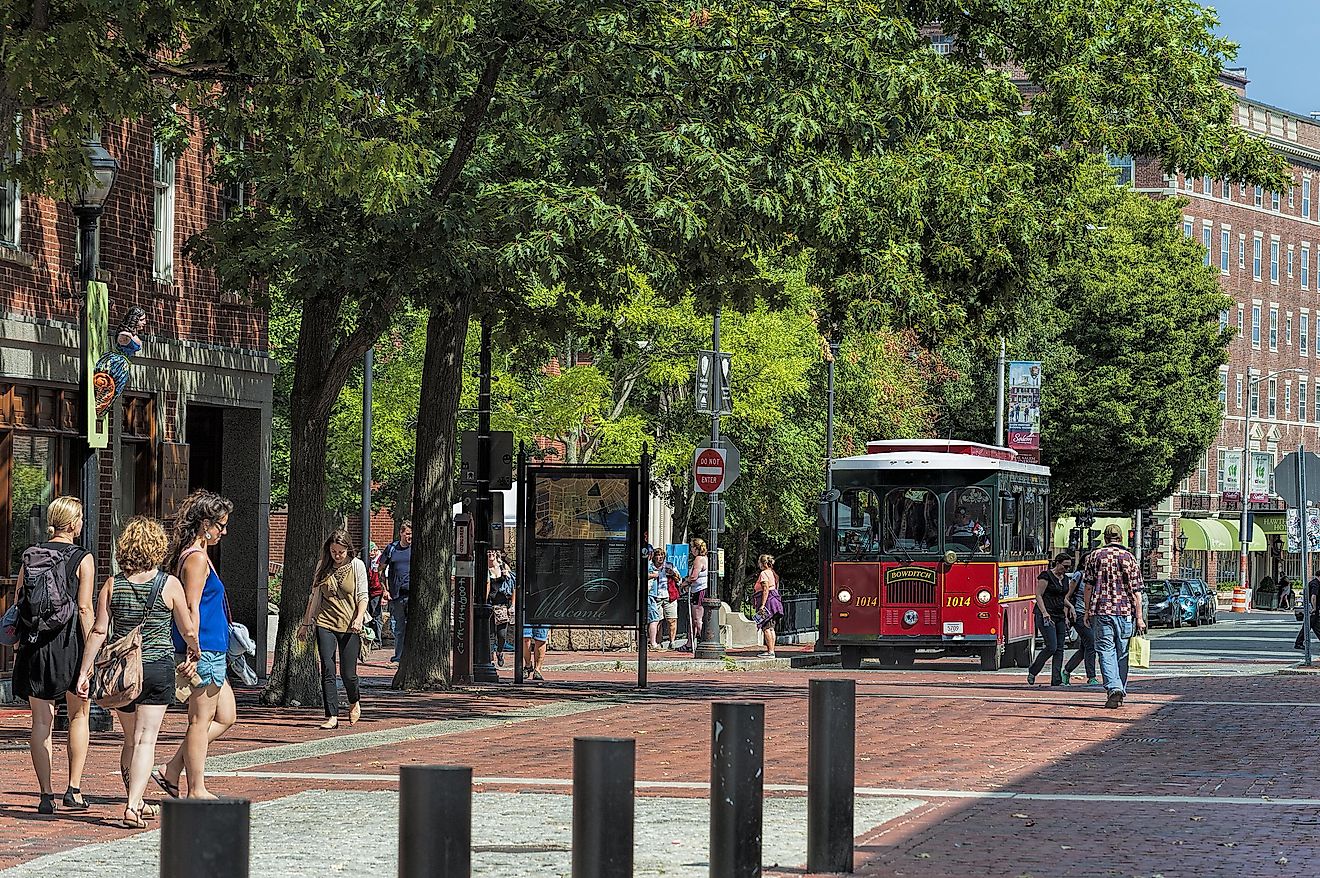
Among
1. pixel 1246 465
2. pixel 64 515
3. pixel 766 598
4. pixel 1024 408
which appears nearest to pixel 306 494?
pixel 64 515

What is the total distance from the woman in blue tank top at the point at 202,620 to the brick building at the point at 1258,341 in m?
91.7

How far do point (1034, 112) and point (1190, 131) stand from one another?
187 cm

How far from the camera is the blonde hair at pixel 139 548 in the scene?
1247 cm

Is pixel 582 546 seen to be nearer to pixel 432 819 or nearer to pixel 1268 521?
pixel 432 819

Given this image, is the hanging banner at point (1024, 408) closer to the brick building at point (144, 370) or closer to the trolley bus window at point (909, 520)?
the trolley bus window at point (909, 520)

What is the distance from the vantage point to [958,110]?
2575 centimetres

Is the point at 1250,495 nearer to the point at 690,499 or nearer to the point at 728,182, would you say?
the point at 690,499

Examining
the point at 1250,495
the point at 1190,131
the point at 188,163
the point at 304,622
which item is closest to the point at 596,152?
the point at 304,622

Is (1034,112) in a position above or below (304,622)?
above

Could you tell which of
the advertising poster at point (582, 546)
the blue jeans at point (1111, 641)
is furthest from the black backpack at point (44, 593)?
the blue jeans at point (1111, 641)

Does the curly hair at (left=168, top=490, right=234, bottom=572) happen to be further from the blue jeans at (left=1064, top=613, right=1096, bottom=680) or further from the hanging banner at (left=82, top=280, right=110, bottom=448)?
the blue jeans at (left=1064, top=613, right=1096, bottom=680)

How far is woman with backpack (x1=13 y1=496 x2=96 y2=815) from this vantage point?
516 inches

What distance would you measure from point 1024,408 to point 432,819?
45955mm

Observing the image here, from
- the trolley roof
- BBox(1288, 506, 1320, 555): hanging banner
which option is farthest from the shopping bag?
BBox(1288, 506, 1320, 555): hanging banner
